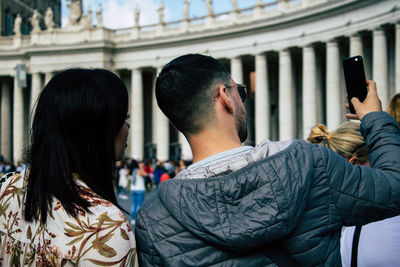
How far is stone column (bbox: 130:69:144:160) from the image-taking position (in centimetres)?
5241

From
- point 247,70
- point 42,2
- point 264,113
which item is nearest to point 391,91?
point 264,113

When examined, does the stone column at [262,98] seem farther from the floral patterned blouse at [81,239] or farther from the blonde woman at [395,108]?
the floral patterned blouse at [81,239]

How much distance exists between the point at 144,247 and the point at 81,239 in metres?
0.40

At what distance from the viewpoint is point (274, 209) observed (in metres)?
2.74

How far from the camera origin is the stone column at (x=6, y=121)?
60.1 m

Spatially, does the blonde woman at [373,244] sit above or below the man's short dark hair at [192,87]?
below

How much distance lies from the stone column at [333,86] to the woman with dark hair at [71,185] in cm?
3820

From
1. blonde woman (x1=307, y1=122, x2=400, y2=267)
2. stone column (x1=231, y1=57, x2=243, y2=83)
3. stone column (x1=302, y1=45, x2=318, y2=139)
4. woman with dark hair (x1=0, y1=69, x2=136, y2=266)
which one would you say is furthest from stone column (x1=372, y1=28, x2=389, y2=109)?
woman with dark hair (x1=0, y1=69, x2=136, y2=266)

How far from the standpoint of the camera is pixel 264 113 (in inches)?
1791

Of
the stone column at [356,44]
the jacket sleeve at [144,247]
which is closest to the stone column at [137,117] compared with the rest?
the stone column at [356,44]

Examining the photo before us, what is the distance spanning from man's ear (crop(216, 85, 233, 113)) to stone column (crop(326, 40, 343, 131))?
3799 centimetres

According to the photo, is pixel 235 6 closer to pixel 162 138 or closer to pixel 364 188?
pixel 162 138

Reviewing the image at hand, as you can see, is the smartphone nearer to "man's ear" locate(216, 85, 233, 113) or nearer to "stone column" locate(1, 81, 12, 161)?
"man's ear" locate(216, 85, 233, 113)

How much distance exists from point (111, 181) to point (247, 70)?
170ft
